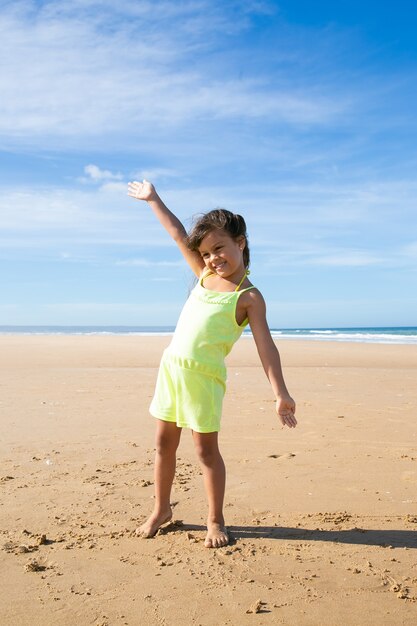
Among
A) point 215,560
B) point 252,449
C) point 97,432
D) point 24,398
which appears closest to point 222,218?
point 215,560

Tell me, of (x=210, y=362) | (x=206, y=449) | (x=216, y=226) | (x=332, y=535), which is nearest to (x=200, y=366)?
(x=210, y=362)

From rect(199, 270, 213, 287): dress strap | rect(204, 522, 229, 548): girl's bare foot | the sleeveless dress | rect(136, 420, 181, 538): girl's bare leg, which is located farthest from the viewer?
rect(199, 270, 213, 287): dress strap

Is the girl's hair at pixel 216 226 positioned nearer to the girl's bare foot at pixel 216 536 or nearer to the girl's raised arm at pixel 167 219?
the girl's raised arm at pixel 167 219

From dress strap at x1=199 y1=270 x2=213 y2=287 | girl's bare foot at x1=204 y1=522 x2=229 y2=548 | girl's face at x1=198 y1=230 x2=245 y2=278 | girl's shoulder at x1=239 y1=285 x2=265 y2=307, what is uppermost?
girl's face at x1=198 y1=230 x2=245 y2=278

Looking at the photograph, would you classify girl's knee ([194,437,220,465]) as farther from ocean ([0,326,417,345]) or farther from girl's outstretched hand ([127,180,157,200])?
ocean ([0,326,417,345])

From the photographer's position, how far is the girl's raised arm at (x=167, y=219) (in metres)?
3.86

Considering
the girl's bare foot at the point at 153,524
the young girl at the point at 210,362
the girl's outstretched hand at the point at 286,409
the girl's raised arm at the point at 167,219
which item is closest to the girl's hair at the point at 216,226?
the young girl at the point at 210,362

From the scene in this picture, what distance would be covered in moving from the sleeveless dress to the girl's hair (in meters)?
0.32

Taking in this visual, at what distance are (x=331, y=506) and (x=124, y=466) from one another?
1.79 m

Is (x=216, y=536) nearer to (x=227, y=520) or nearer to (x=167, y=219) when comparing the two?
(x=227, y=520)

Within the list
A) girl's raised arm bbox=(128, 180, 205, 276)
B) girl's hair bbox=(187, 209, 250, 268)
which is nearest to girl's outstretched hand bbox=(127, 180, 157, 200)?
girl's raised arm bbox=(128, 180, 205, 276)

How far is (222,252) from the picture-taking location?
3566mm

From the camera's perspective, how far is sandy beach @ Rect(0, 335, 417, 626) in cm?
262

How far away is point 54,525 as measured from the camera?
3.64m
